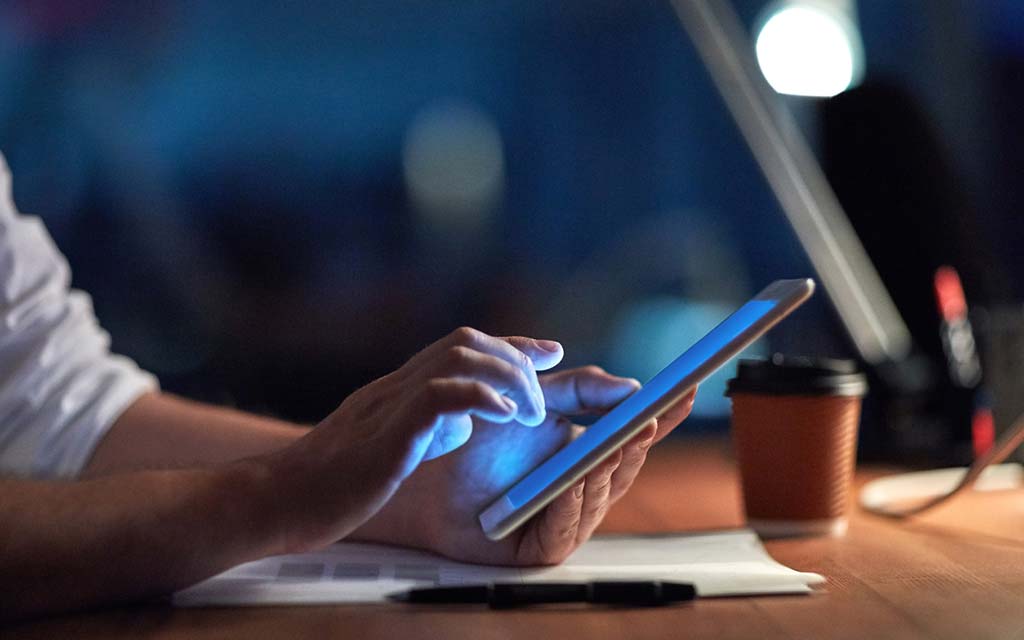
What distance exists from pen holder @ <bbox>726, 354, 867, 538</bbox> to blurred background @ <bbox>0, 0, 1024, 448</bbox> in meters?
1.72

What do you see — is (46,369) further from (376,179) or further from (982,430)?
(376,179)

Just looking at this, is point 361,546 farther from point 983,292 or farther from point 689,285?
point 689,285

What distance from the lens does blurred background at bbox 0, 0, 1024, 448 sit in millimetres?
2637

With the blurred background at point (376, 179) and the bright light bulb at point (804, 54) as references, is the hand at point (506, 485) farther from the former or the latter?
the blurred background at point (376, 179)

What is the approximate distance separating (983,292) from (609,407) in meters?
0.96

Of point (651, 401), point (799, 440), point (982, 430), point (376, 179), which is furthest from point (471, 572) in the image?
point (376, 179)

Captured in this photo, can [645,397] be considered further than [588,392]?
No

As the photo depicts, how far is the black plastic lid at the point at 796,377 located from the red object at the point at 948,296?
491mm

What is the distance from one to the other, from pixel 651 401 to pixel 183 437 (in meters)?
0.44

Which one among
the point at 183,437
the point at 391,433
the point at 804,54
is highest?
the point at 804,54

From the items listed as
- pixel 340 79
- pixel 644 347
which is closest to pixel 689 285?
pixel 644 347

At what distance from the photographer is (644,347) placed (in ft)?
9.06

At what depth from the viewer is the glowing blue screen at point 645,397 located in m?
0.53

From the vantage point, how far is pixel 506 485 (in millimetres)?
659
